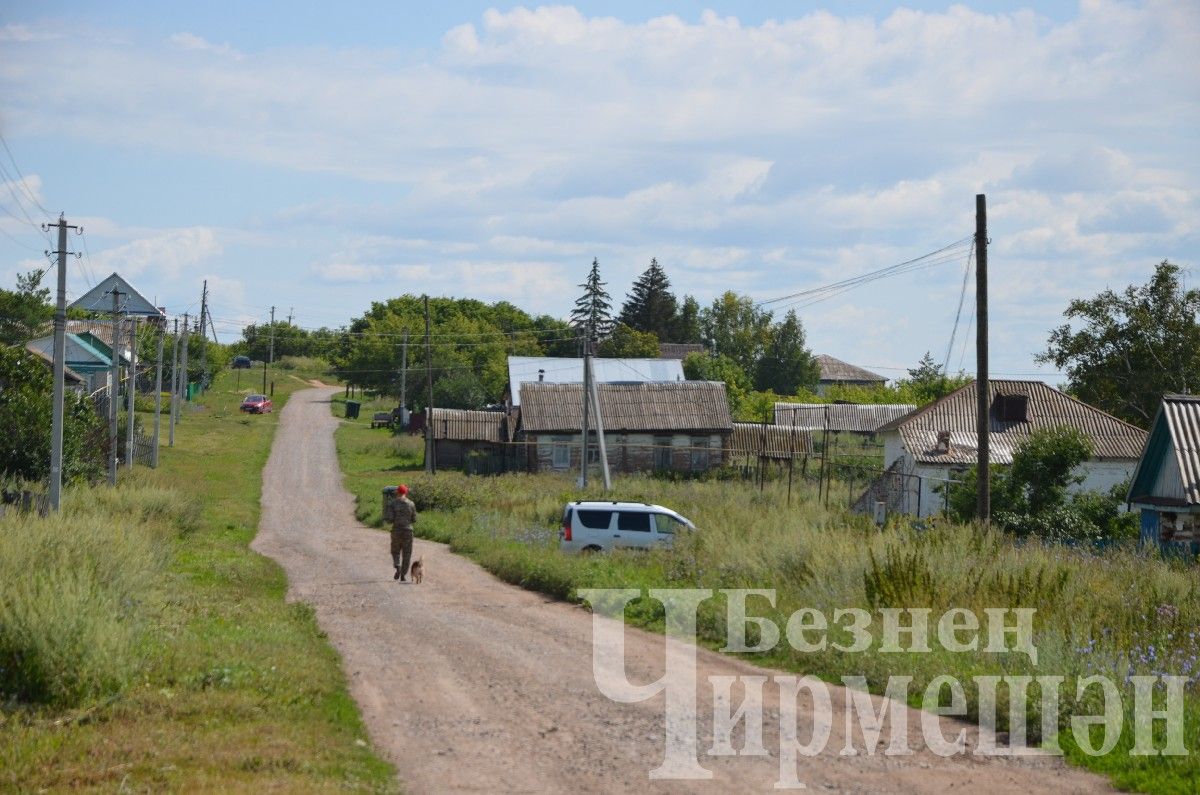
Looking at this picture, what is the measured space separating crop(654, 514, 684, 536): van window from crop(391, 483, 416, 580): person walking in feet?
20.9

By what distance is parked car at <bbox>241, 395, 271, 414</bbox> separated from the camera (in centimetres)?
8112

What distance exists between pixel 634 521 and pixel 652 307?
92996 millimetres

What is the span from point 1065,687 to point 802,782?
139 inches

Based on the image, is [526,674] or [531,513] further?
[531,513]

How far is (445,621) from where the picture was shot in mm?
16688

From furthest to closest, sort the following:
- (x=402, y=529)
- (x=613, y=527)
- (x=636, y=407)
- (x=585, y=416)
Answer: (x=636, y=407) < (x=585, y=416) < (x=613, y=527) < (x=402, y=529)

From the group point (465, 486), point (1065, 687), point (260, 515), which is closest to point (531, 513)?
point (465, 486)

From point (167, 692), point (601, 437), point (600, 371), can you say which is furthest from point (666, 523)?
point (600, 371)

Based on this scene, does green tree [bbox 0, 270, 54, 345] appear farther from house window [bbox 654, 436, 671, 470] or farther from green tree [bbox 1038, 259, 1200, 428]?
green tree [bbox 1038, 259, 1200, 428]

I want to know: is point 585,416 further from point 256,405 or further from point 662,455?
point 256,405

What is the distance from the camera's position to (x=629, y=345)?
105m

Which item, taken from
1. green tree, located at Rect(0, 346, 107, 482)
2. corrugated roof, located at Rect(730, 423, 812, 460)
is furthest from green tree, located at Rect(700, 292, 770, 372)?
green tree, located at Rect(0, 346, 107, 482)

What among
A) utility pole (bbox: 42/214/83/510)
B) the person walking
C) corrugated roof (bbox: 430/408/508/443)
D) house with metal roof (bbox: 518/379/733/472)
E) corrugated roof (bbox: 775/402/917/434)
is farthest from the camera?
corrugated roof (bbox: 775/402/917/434)

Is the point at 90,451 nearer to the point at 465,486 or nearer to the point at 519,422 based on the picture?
the point at 465,486
